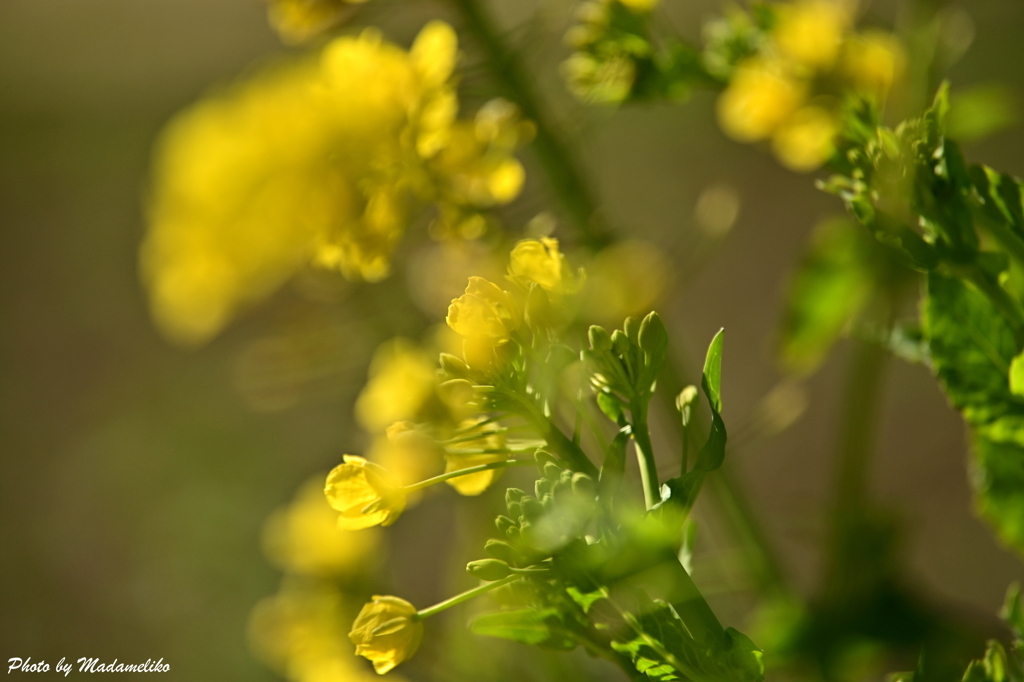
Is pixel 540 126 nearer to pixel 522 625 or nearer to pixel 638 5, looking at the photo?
pixel 638 5

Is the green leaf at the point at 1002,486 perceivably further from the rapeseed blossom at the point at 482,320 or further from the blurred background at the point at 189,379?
the blurred background at the point at 189,379

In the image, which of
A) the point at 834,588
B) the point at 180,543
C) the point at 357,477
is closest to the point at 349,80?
the point at 357,477

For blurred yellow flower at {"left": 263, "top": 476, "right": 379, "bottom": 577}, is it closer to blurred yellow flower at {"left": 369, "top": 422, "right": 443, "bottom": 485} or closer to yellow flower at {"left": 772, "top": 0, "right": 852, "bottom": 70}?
blurred yellow flower at {"left": 369, "top": 422, "right": 443, "bottom": 485}

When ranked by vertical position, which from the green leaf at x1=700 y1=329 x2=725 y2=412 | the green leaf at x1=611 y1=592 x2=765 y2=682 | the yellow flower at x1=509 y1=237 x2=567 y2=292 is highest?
the yellow flower at x1=509 y1=237 x2=567 y2=292

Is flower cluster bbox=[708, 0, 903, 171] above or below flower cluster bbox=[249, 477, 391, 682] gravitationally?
above

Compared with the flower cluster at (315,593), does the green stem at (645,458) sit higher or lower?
higher

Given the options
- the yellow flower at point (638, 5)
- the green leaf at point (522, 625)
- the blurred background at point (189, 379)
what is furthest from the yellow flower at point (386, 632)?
the blurred background at point (189, 379)

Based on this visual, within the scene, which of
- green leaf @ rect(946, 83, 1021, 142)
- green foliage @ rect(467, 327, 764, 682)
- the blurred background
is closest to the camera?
green foliage @ rect(467, 327, 764, 682)

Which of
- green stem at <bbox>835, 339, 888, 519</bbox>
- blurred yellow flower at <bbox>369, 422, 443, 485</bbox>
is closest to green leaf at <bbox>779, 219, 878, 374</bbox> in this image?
green stem at <bbox>835, 339, 888, 519</bbox>
